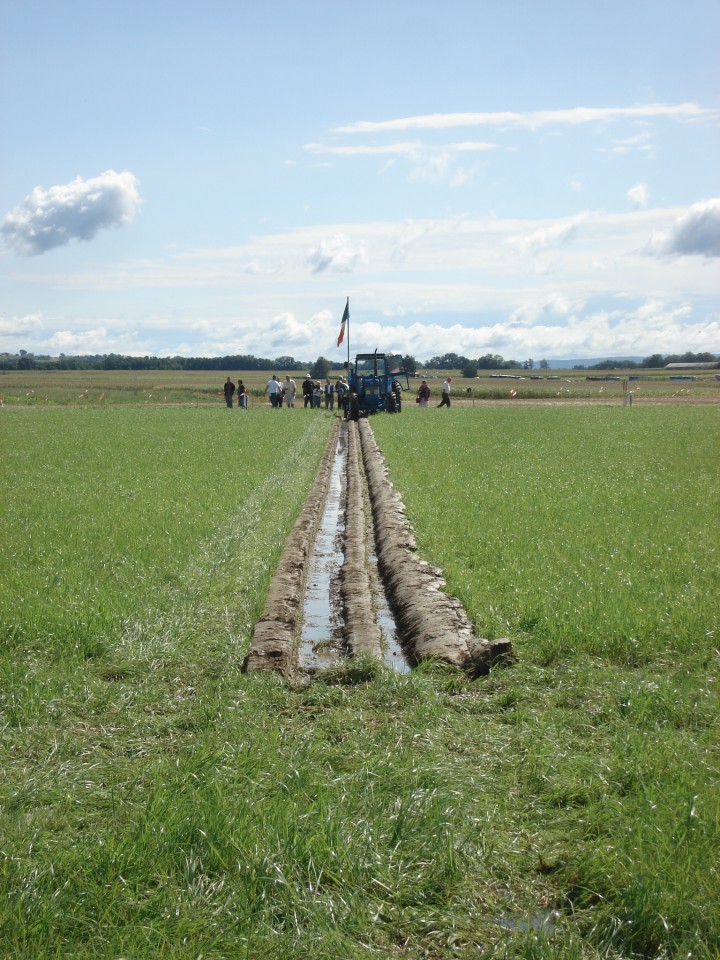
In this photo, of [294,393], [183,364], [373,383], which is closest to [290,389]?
[294,393]

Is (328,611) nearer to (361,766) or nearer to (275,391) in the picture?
(361,766)

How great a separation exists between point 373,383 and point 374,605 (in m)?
31.2

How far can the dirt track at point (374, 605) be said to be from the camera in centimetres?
686

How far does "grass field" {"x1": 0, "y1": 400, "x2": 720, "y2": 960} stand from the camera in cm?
354

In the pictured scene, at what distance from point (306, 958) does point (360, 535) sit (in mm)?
9721

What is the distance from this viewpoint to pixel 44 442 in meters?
26.4

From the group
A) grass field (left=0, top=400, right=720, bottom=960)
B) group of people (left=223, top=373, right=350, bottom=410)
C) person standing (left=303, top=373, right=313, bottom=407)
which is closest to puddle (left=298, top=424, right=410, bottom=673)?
grass field (left=0, top=400, right=720, bottom=960)

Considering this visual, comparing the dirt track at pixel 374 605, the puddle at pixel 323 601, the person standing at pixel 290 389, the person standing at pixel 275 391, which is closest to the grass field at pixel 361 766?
the dirt track at pixel 374 605

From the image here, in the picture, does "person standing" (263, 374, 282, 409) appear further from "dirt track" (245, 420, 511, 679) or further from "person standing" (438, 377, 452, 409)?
"dirt track" (245, 420, 511, 679)

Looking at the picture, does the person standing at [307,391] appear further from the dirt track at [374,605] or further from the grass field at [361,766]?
the grass field at [361,766]

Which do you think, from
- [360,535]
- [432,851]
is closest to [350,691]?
[432,851]

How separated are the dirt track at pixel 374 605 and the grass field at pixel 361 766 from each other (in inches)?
8.3

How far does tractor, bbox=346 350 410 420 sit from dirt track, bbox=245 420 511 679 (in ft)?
81.6

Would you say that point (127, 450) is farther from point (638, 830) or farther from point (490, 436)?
point (638, 830)
